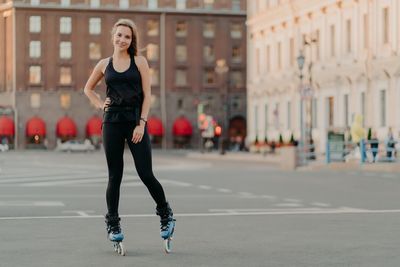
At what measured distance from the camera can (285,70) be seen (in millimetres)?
77375

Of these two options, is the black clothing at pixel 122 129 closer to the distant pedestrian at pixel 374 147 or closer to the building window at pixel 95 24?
→ the distant pedestrian at pixel 374 147

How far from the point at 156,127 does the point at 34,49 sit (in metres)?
14.3

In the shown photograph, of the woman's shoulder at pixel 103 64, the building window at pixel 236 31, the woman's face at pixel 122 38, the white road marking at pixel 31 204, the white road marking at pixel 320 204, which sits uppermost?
the building window at pixel 236 31

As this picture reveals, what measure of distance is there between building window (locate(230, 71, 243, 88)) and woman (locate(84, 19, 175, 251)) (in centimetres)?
10583

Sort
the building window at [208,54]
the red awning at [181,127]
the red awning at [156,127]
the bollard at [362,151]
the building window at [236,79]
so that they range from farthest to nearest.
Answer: the building window at [236,79], the building window at [208,54], the red awning at [181,127], the red awning at [156,127], the bollard at [362,151]

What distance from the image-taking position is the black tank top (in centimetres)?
995

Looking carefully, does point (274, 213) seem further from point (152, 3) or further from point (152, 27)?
point (152, 27)

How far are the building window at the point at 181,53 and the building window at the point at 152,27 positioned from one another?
2.73 meters

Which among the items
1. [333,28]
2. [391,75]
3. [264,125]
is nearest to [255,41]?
[264,125]

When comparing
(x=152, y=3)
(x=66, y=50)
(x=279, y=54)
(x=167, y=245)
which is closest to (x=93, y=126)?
(x=66, y=50)

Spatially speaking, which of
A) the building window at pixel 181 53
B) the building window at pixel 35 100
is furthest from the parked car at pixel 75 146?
the building window at pixel 181 53

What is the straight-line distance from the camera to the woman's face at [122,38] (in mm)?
10047

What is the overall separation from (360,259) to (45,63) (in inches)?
4065

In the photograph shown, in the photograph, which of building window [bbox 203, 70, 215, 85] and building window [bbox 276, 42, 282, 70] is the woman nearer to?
building window [bbox 276, 42, 282, 70]
